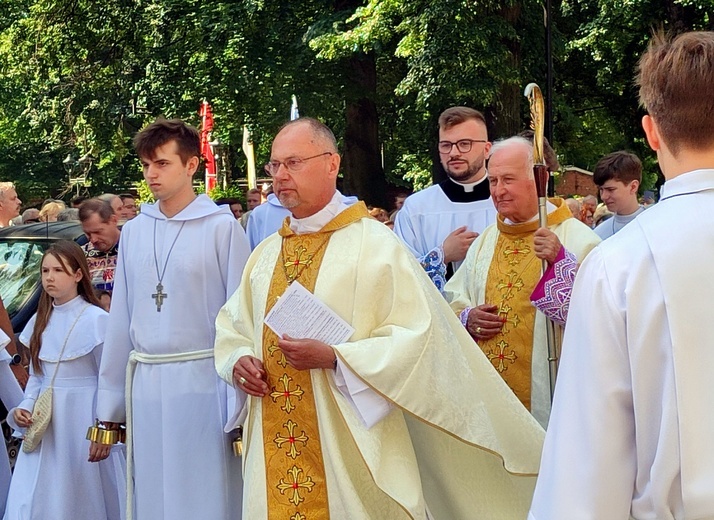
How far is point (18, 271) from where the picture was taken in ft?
27.4

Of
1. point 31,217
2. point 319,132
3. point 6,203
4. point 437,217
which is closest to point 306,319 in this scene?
point 319,132

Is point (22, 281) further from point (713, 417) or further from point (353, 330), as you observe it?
point (713, 417)

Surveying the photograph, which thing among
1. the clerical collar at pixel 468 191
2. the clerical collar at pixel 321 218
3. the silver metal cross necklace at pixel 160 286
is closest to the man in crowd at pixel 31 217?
the clerical collar at pixel 468 191

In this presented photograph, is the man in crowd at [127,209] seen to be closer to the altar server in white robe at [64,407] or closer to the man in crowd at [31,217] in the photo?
the man in crowd at [31,217]

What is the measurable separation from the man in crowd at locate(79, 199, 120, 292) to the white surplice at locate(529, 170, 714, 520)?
5.97 m

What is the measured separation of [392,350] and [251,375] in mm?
590

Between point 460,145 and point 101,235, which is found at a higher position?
point 460,145

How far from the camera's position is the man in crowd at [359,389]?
4.23 m

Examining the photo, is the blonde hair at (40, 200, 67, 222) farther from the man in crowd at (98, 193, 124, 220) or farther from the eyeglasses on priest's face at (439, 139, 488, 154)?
the eyeglasses on priest's face at (439, 139, 488, 154)

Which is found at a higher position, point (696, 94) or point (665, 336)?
point (696, 94)

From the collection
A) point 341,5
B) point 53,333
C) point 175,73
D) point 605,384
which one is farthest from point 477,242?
point 175,73

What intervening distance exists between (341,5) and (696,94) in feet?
57.7

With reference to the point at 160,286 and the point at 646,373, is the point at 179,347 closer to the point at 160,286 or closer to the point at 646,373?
the point at 160,286

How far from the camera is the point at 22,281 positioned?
8.23 metres
